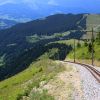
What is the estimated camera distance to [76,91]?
38281 mm

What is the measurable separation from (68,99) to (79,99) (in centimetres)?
124

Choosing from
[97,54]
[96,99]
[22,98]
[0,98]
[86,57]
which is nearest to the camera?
[96,99]

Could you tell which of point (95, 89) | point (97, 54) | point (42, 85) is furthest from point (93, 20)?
point (97, 54)

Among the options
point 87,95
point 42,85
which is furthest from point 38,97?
point 42,85

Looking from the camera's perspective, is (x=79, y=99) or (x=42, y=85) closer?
(x=79, y=99)

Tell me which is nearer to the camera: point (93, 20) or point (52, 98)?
point (52, 98)

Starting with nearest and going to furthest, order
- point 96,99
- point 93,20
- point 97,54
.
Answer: point 96,99, point 93,20, point 97,54

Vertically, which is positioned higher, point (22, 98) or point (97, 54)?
point (22, 98)

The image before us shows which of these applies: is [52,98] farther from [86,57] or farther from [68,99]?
[86,57]

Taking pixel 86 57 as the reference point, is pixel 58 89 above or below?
above

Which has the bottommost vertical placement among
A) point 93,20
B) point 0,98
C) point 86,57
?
point 86,57

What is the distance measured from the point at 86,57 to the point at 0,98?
490 ft

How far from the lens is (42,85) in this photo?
46219 mm

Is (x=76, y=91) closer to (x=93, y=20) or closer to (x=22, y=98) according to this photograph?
(x=22, y=98)
